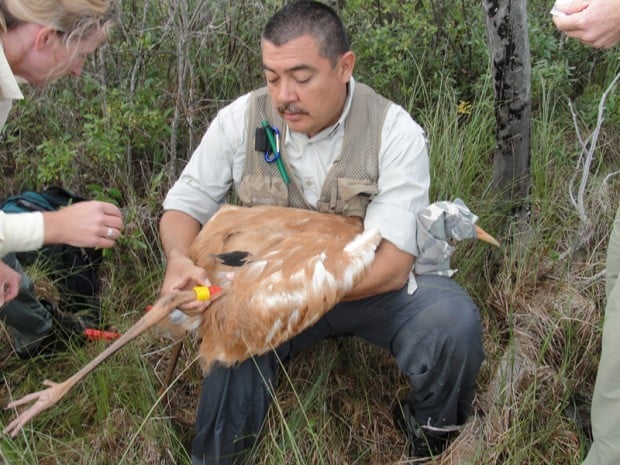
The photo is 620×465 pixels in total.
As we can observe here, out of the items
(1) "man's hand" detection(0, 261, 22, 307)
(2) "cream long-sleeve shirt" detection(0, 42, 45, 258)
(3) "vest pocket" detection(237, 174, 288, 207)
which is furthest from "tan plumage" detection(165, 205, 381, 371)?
(1) "man's hand" detection(0, 261, 22, 307)

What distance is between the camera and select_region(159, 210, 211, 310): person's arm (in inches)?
89.7

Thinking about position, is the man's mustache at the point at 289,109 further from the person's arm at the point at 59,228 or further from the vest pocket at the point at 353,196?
the person's arm at the point at 59,228

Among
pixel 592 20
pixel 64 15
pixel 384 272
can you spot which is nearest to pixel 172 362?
pixel 384 272

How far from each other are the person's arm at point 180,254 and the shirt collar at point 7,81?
2.49ft

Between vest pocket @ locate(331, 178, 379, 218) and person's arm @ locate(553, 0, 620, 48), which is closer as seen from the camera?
person's arm @ locate(553, 0, 620, 48)

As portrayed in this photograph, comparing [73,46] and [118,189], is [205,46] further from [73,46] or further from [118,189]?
[73,46]

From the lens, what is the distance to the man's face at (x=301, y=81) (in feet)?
8.38

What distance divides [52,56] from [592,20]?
1.80 meters

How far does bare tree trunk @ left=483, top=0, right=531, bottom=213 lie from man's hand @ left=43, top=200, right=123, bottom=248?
6.16 ft

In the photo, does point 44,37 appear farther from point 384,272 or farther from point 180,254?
point 384,272

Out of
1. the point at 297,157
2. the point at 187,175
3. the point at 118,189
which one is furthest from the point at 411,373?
the point at 118,189

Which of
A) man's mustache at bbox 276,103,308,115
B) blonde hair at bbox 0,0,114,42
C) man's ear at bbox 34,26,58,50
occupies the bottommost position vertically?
man's mustache at bbox 276,103,308,115

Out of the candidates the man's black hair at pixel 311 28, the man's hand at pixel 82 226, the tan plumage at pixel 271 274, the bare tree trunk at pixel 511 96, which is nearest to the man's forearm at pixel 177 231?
the tan plumage at pixel 271 274

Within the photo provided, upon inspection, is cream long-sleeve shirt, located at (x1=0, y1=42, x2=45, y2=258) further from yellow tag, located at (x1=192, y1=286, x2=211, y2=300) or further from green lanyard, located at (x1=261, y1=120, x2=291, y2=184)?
green lanyard, located at (x1=261, y1=120, x2=291, y2=184)
